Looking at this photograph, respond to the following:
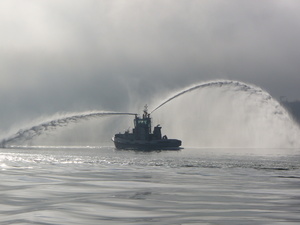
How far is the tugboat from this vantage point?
150750 mm

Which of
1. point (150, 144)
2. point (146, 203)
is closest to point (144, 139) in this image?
point (150, 144)

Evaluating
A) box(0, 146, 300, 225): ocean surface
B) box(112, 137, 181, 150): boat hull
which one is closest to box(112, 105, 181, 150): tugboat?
box(112, 137, 181, 150): boat hull

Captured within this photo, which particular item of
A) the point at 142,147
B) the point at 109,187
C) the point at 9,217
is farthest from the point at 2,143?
the point at 9,217

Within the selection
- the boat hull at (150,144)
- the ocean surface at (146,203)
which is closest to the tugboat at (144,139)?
the boat hull at (150,144)

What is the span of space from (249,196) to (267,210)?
5607mm

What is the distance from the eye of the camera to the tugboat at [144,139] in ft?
495

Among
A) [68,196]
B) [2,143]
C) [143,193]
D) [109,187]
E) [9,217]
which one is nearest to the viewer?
[9,217]

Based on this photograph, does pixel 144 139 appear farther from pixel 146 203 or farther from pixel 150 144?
pixel 146 203

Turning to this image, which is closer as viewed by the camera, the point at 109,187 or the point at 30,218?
the point at 30,218

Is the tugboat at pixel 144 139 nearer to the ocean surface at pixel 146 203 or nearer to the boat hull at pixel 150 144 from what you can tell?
the boat hull at pixel 150 144

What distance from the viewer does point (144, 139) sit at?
154 meters

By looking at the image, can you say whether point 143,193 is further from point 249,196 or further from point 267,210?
point 267,210

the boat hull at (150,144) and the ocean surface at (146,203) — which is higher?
the boat hull at (150,144)

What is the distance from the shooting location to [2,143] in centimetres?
17738
